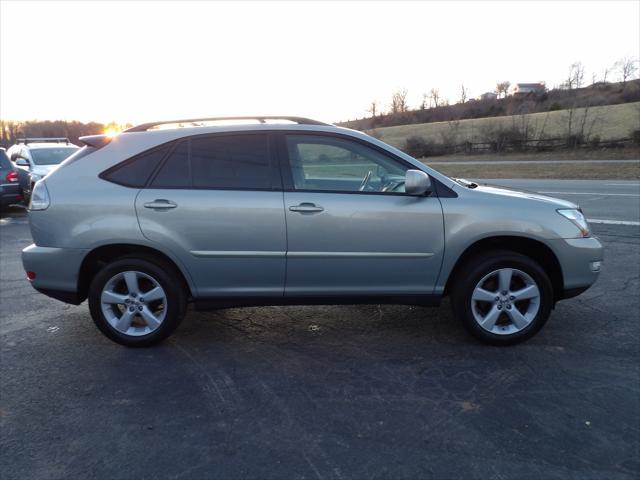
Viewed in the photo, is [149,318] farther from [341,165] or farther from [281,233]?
[341,165]

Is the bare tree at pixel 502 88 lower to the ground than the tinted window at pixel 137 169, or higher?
higher

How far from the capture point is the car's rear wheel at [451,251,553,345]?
12.5 ft

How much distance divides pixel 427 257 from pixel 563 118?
144ft

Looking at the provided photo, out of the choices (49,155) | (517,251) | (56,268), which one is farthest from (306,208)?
(49,155)

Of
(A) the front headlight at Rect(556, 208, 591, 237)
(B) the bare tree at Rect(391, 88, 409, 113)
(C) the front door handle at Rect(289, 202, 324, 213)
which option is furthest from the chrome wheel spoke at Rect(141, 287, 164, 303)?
(B) the bare tree at Rect(391, 88, 409, 113)

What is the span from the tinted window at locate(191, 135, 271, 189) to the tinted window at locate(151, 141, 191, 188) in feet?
0.18

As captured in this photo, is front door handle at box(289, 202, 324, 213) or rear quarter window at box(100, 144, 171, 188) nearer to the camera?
front door handle at box(289, 202, 324, 213)

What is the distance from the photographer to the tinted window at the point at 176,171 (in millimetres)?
3812

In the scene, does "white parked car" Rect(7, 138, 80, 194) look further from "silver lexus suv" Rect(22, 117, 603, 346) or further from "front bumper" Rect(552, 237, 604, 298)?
"front bumper" Rect(552, 237, 604, 298)

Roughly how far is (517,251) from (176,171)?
2.81m

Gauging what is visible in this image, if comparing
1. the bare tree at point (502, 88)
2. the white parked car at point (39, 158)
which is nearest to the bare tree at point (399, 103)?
the bare tree at point (502, 88)

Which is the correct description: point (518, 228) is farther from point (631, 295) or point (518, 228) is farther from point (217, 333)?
point (217, 333)

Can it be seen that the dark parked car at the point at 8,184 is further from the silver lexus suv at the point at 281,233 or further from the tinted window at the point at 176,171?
the tinted window at the point at 176,171

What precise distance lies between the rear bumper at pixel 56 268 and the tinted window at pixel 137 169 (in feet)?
2.01
